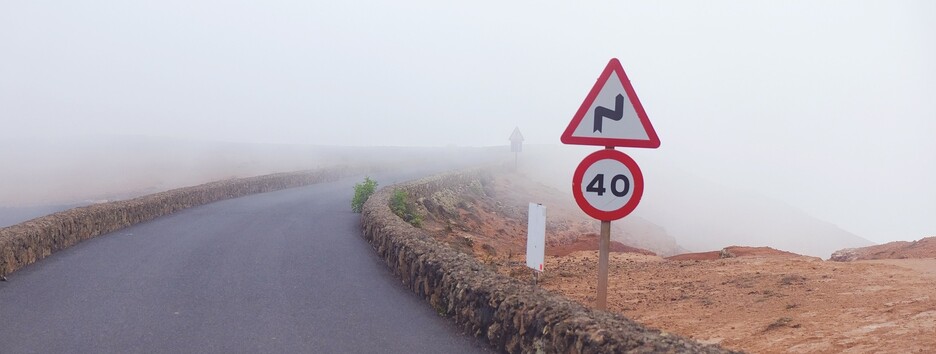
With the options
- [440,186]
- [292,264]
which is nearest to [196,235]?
[292,264]

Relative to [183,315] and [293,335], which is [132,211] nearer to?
[183,315]

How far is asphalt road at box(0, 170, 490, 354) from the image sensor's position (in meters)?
7.23

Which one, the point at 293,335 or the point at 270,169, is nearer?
the point at 293,335

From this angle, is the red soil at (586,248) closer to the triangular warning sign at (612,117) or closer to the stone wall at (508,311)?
the stone wall at (508,311)

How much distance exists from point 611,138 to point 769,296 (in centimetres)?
550

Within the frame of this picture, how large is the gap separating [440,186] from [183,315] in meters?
22.2

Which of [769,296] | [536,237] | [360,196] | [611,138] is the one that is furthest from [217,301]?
[360,196]

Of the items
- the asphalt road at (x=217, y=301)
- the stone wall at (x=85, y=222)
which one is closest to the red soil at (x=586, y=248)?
the asphalt road at (x=217, y=301)

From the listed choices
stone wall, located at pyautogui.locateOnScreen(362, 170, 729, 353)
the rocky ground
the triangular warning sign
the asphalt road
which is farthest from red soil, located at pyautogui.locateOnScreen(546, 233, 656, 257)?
the triangular warning sign

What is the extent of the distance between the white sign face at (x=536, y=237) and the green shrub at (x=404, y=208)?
9942mm

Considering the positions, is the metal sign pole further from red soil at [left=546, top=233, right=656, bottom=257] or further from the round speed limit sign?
red soil at [left=546, top=233, right=656, bottom=257]

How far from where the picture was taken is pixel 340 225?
61.7 feet

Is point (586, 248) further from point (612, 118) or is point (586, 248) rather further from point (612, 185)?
point (612, 118)

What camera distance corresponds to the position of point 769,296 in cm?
1016
